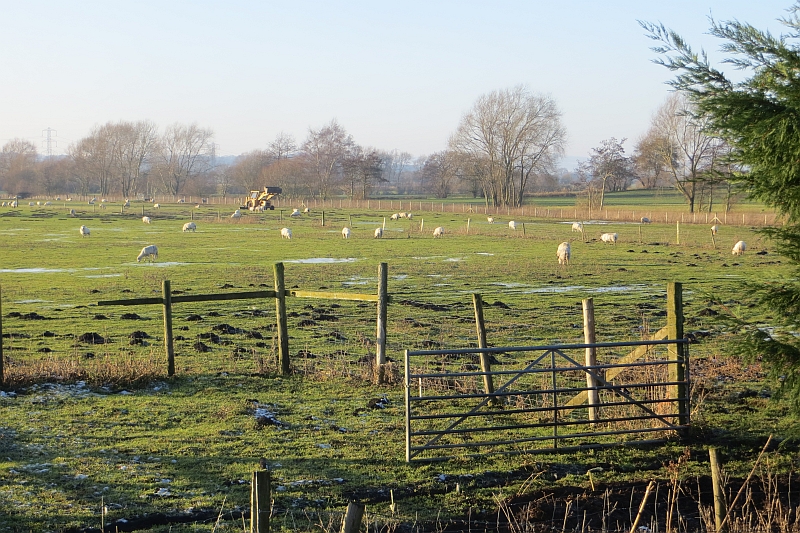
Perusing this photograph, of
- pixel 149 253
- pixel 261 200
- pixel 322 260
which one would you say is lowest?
pixel 322 260

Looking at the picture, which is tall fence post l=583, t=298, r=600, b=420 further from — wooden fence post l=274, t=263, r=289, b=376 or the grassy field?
wooden fence post l=274, t=263, r=289, b=376

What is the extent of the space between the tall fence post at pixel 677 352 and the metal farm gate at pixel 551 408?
1 centimetres

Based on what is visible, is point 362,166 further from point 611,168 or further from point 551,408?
point 551,408

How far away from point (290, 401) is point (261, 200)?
277 ft

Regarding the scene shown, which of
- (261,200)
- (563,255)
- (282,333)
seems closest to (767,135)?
(282,333)

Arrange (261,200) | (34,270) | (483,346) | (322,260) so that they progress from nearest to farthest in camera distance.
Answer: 1. (483,346)
2. (34,270)
3. (322,260)
4. (261,200)

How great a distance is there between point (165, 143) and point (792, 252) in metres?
156

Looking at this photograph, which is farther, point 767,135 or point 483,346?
point 483,346

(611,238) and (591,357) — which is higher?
(611,238)

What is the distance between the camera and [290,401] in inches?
450

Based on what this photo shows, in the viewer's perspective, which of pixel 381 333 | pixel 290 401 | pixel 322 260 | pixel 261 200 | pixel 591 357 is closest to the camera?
pixel 591 357

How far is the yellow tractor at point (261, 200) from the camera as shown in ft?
303

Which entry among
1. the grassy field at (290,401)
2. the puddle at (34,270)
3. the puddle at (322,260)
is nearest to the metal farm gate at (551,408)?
the grassy field at (290,401)

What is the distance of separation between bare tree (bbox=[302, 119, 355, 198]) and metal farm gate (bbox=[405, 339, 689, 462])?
112 metres
